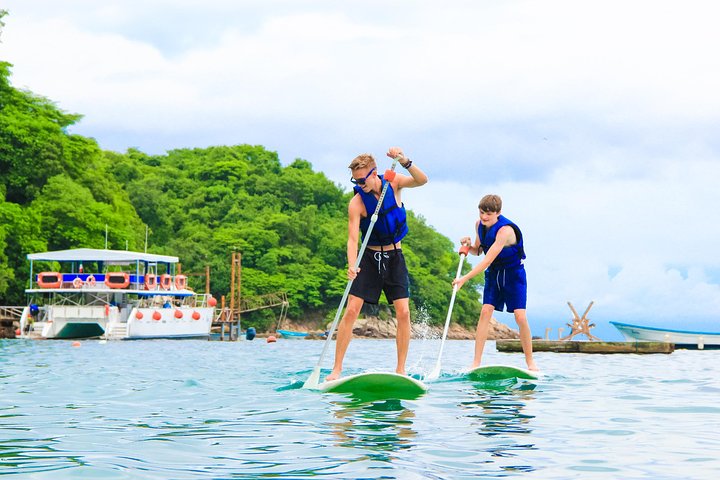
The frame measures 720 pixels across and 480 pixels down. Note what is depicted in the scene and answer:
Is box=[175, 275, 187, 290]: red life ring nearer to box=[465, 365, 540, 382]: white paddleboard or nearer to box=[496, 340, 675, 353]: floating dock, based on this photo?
box=[496, 340, 675, 353]: floating dock

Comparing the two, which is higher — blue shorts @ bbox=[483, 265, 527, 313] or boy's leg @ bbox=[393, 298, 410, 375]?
blue shorts @ bbox=[483, 265, 527, 313]

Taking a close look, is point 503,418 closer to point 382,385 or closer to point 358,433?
point 358,433

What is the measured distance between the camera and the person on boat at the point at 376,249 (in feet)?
31.6

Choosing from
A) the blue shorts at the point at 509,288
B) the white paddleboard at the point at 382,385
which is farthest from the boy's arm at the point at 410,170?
the blue shorts at the point at 509,288

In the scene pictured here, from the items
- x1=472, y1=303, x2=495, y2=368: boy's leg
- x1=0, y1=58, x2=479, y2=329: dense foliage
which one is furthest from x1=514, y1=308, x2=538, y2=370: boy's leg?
x1=0, y1=58, x2=479, y2=329: dense foliage

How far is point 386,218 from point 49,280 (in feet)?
147

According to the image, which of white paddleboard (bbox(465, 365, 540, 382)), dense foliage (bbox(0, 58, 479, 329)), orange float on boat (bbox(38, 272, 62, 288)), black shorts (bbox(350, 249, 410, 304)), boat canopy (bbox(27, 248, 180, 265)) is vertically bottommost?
white paddleboard (bbox(465, 365, 540, 382))

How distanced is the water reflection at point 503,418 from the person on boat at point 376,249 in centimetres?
115

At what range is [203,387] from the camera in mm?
11031

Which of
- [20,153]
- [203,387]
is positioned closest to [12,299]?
[20,153]

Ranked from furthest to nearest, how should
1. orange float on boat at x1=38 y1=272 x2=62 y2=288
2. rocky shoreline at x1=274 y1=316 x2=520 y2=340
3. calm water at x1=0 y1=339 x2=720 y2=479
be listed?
rocky shoreline at x1=274 y1=316 x2=520 y2=340
orange float on boat at x1=38 y1=272 x2=62 y2=288
calm water at x1=0 y1=339 x2=720 y2=479

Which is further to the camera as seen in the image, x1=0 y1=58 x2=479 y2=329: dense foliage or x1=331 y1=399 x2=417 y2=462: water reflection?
x1=0 y1=58 x2=479 y2=329: dense foliage

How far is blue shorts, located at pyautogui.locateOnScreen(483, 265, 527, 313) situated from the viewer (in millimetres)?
11633

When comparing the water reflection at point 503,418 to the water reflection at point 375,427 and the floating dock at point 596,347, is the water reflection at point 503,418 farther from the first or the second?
the floating dock at point 596,347
